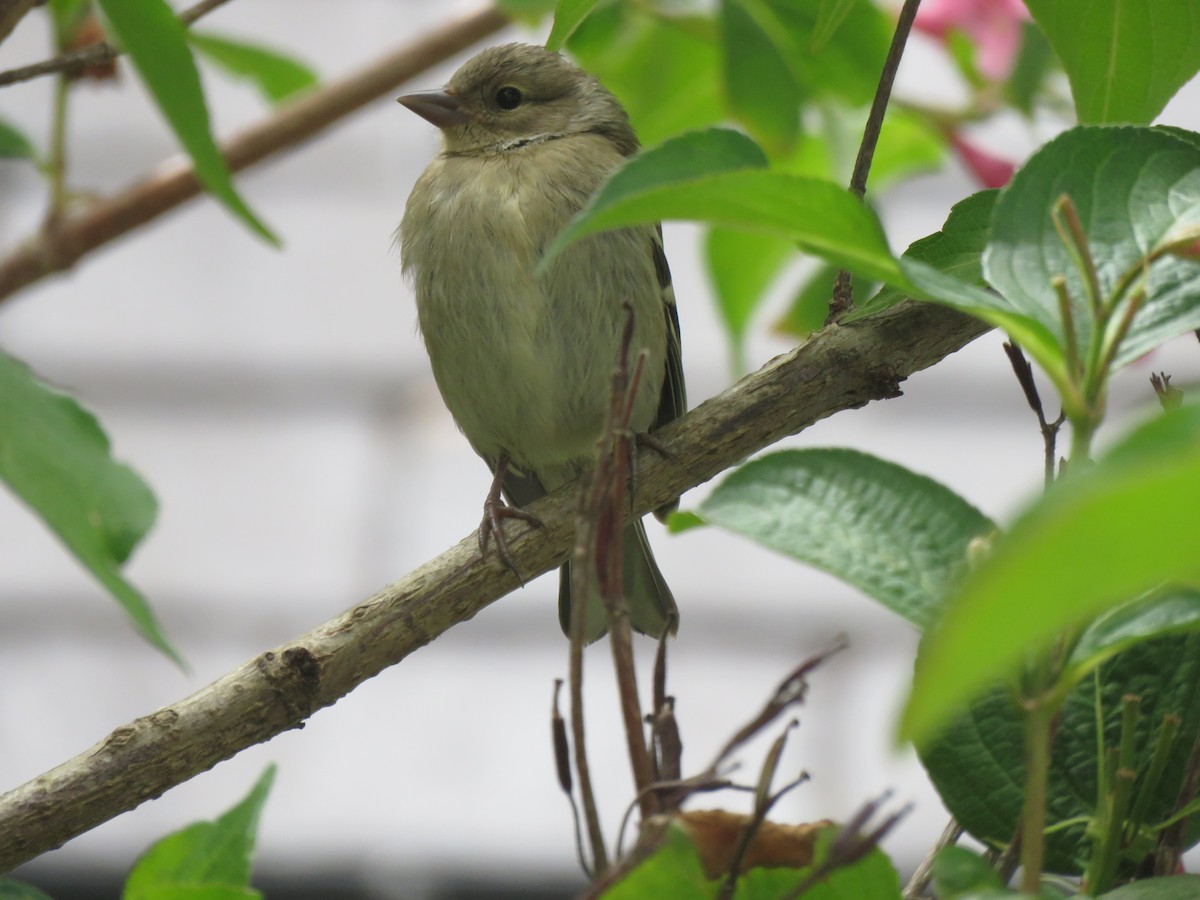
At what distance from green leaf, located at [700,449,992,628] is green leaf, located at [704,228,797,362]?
122cm

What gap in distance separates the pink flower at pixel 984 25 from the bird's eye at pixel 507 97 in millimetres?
752

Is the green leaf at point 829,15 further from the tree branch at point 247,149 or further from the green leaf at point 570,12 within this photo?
the tree branch at point 247,149

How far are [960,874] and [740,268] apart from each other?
1.36m

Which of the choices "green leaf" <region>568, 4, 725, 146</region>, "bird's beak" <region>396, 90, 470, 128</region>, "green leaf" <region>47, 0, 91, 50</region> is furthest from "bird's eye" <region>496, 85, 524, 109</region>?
"green leaf" <region>47, 0, 91, 50</region>

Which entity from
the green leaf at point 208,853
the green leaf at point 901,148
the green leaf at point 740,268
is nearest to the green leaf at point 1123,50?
the green leaf at point 208,853

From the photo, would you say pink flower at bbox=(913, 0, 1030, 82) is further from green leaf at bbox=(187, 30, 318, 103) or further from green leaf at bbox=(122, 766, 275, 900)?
green leaf at bbox=(122, 766, 275, 900)

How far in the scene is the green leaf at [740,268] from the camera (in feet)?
6.20

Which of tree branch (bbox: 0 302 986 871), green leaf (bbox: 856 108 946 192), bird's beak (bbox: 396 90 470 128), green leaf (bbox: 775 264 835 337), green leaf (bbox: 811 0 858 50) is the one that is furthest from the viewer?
bird's beak (bbox: 396 90 470 128)

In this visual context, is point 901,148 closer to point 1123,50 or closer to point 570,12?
point 1123,50

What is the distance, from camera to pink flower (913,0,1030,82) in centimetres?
185

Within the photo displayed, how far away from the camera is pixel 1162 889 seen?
0.66m

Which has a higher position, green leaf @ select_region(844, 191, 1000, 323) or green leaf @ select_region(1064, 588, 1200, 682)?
green leaf @ select_region(844, 191, 1000, 323)

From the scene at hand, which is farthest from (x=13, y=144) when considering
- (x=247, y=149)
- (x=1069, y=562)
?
(x=1069, y=562)

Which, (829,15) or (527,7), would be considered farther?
(527,7)
